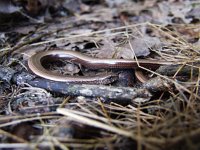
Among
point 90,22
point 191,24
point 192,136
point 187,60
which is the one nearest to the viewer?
point 192,136

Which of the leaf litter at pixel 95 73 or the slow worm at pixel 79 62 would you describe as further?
the slow worm at pixel 79 62

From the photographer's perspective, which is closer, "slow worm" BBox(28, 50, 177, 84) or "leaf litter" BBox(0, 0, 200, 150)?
"leaf litter" BBox(0, 0, 200, 150)

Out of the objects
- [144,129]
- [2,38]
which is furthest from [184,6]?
[144,129]

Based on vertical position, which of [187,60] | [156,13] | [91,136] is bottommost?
[91,136]

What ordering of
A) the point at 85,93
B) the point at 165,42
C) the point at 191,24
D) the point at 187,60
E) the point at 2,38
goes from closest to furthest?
1. the point at 85,93
2. the point at 187,60
3. the point at 165,42
4. the point at 2,38
5. the point at 191,24

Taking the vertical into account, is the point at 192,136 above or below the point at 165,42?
below

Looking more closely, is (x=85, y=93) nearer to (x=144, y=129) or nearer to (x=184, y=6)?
(x=144, y=129)

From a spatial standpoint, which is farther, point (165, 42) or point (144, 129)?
point (165, 42)

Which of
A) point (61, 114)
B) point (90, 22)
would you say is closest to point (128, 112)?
point (61, 114)
